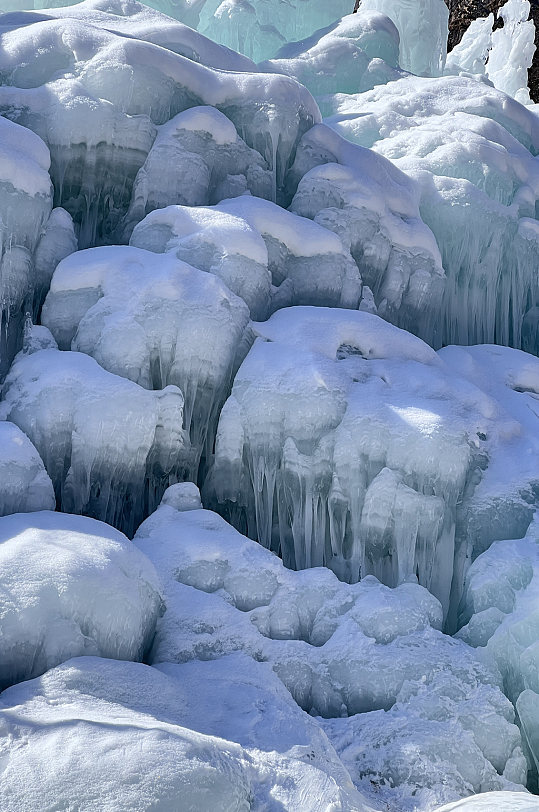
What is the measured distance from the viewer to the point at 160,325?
15.3 ft

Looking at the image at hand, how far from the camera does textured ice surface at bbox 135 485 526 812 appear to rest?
343 cm

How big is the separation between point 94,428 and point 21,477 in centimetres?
45

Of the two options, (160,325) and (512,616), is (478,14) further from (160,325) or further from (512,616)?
(512,616)

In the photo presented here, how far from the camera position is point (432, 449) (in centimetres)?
434

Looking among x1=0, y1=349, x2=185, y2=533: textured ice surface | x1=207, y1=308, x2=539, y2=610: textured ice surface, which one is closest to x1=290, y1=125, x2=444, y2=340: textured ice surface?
x1=207, y1=308, x2=539, y2=610: textured ice surface

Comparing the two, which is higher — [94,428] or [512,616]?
[94,428]

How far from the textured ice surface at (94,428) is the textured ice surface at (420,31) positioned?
7841mm

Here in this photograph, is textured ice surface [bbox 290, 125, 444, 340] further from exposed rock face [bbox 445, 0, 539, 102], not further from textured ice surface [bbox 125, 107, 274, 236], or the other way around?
exposed rock face [bbox 445, 0, 539, 102]

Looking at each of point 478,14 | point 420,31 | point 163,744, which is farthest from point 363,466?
point 478,14

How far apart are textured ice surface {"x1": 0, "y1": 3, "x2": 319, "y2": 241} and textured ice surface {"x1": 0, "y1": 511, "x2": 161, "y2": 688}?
2.78 metres

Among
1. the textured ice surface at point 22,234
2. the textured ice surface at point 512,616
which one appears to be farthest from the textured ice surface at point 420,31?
the textured ice surface at point 512,616

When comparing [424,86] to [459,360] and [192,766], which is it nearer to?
[459,360]

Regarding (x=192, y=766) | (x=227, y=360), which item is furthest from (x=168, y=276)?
(x=192, y=766)

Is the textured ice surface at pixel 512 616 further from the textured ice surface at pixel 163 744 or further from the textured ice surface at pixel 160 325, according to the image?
the textured ice surface at pixel 160 325
